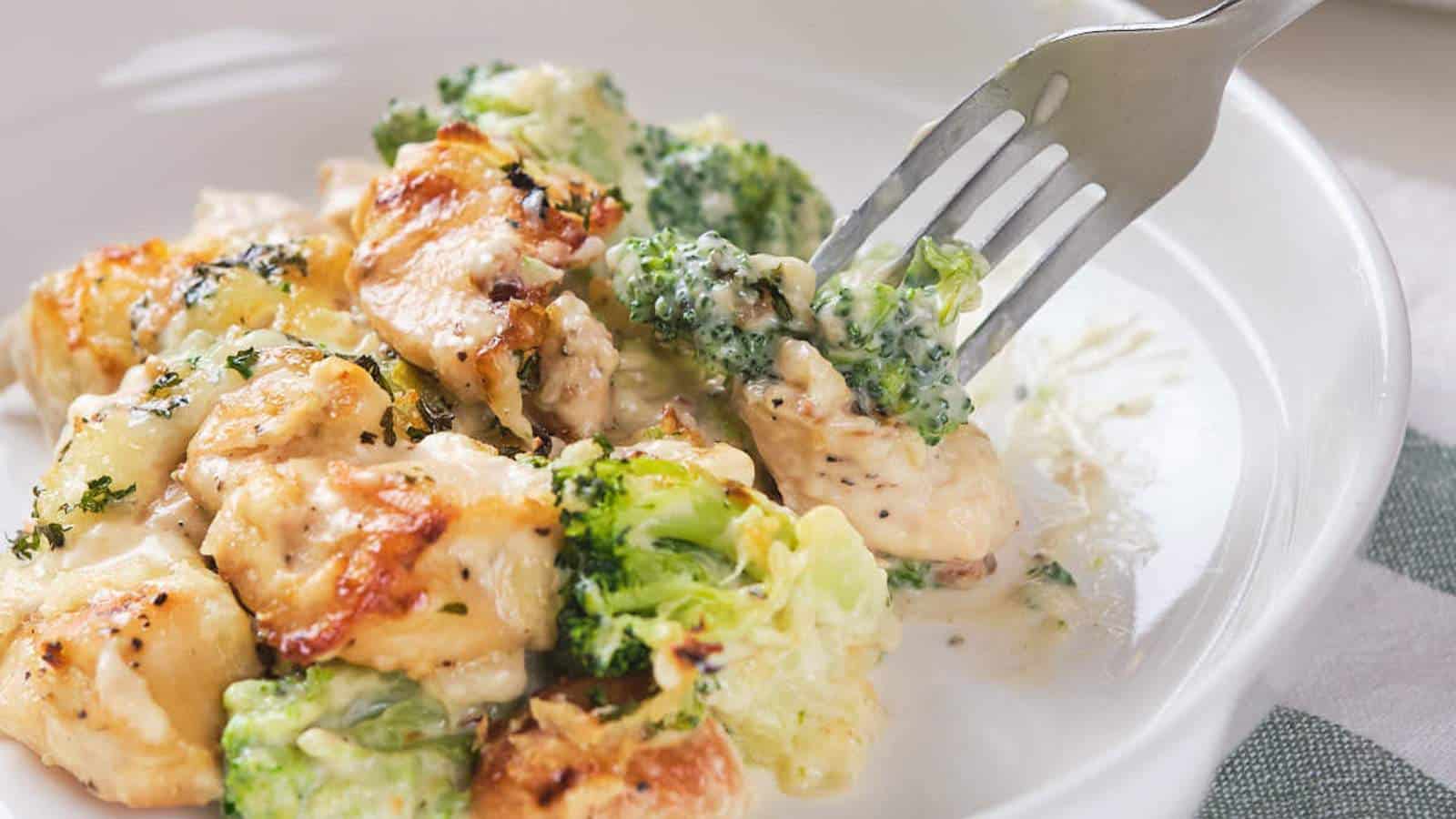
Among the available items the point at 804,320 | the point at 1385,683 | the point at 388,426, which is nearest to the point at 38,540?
the point at 388,426

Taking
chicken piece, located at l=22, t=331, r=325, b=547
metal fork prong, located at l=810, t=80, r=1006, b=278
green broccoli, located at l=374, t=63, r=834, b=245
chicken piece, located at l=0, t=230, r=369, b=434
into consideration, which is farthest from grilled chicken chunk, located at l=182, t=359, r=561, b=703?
green broccoli, located at l=374, t=63, r=834, b=245

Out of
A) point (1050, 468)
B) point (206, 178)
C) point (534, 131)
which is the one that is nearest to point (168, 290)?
point (534, 131)

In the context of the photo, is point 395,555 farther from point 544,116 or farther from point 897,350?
point 544,116

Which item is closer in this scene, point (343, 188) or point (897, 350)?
point (897, 350)

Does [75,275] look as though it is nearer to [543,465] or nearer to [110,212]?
[110,212]

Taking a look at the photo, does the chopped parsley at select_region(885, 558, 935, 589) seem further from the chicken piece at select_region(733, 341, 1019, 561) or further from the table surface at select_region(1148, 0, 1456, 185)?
the table surface at select_region(1148, 0, 1456, 185)

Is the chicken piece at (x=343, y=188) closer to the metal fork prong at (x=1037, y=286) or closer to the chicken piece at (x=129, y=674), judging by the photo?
the chicken piece at (x=129, y=674)
